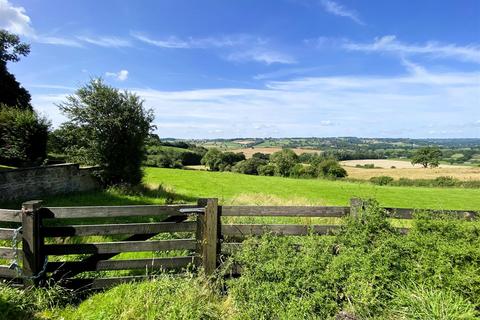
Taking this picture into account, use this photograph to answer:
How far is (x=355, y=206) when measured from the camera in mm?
5906

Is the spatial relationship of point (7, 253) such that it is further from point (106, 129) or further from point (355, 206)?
point (106, 129)

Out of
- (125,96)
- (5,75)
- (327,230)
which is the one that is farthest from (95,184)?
(5,75)

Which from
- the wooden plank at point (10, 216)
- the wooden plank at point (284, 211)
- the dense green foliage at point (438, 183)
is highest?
the wooden plank at point (10, 216)

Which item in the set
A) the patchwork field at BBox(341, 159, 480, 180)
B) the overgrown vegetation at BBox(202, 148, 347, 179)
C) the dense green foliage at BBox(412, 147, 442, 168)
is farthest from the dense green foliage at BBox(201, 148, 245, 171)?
the dense green foliage at BBox(412, 147, 442, 168)

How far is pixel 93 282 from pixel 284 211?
335cm

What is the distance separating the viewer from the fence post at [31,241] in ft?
15.1

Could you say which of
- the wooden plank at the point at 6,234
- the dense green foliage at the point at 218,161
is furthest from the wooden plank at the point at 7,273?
the dense green foliage at the point at 218,161

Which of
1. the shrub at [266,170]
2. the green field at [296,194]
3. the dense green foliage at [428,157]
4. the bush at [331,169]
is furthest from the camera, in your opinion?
the dense green foliage at [428,157]

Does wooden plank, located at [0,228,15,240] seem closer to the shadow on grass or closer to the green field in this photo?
the shadow on grass

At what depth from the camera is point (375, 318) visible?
147 inches

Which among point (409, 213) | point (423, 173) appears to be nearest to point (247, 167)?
point (423, 173)

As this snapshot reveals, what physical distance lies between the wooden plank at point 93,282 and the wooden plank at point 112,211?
3.32ft

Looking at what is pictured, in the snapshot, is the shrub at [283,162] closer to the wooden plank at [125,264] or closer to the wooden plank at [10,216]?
the wooden plank at [125,264]

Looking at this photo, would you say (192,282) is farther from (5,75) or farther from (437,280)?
(5,75)
